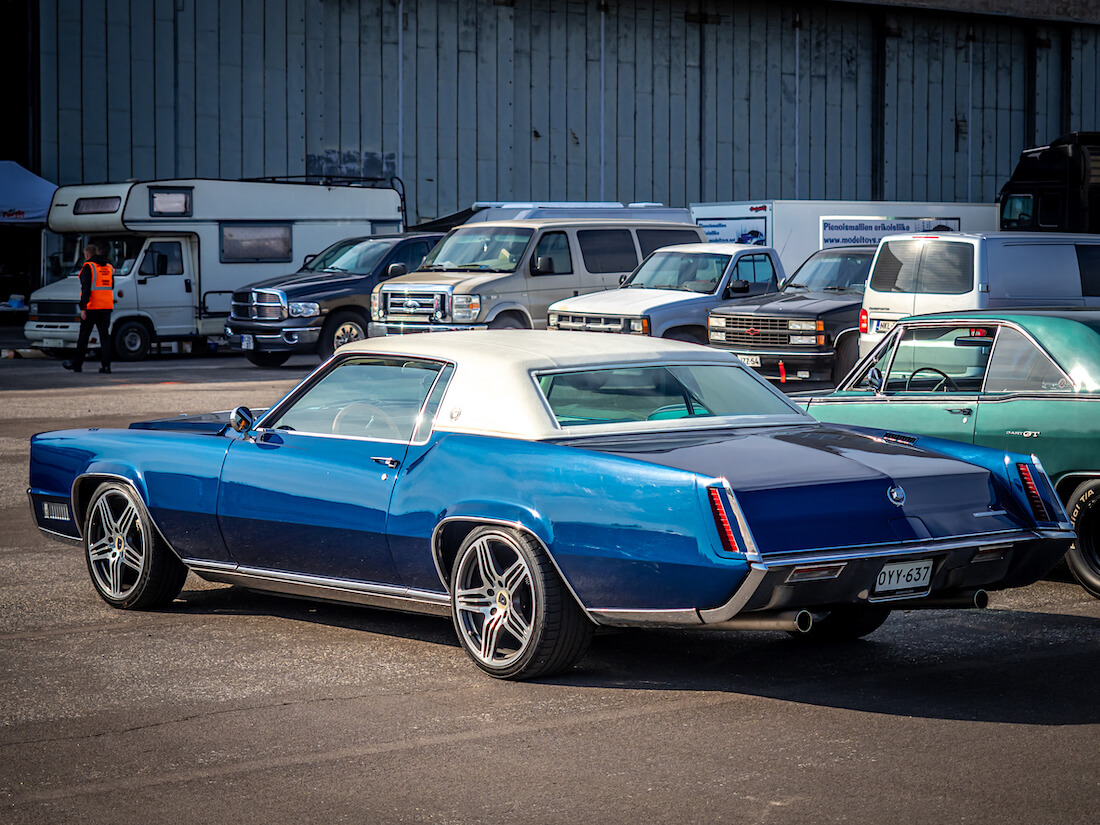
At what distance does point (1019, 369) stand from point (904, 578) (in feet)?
10.1

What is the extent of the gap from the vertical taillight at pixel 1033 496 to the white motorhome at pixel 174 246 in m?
20.5

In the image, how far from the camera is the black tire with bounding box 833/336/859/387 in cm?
1761

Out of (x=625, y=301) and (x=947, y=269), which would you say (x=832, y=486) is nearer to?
(x=947, y=269)

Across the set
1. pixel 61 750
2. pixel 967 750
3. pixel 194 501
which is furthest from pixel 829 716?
pixel 194 501

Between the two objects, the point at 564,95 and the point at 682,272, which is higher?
the point at 564,95

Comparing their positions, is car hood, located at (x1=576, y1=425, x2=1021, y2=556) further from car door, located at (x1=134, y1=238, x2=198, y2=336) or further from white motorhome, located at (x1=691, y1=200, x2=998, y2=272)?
white motorhome, located at (x1=691, y1=200, x2=998, y2=272)

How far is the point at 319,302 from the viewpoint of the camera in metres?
23.4

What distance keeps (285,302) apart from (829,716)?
18548mm

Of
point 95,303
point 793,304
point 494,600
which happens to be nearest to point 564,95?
point 95,303

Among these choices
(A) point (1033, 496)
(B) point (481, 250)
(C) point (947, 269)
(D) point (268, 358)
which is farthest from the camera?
(D) point (268, 358)

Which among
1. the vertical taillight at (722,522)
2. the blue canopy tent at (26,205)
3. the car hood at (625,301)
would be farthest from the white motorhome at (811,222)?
the vertical taillight at (722,522)

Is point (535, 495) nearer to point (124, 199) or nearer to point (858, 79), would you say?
point (124, 199)

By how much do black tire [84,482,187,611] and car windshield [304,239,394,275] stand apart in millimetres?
16567

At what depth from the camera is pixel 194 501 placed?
23.2 ft
